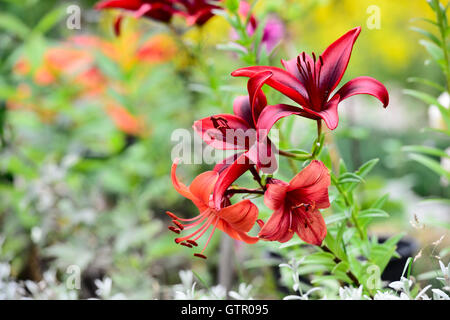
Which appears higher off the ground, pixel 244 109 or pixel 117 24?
pixel 117 24

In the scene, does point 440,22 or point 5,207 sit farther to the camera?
point 5,207

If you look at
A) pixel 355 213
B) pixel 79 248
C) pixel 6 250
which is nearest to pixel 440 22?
pixel 355 213

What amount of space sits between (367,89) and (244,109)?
103 millimetres

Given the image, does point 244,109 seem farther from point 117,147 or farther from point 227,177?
point 117,147

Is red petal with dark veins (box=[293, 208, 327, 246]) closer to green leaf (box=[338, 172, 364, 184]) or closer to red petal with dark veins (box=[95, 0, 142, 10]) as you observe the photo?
green leaf (box=[338, 172, 364, 184])

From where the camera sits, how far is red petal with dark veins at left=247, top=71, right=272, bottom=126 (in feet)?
1.12

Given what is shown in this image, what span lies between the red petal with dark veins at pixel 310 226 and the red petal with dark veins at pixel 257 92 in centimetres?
8

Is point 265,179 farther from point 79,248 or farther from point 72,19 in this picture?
point 79,248

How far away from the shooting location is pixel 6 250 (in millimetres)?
953

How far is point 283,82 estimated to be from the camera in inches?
14.5

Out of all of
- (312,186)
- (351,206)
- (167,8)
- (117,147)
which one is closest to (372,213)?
(351,206)

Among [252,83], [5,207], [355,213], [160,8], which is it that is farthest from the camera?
[5,207]

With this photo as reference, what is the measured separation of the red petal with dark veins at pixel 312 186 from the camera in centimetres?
34
